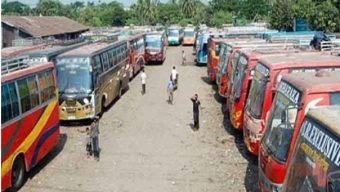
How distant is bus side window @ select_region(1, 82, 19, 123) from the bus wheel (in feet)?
3.19

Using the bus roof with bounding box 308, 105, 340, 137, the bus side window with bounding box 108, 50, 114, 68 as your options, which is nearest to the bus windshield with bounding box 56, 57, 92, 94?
the bus side window with bounding box 108, 50, 114, 68

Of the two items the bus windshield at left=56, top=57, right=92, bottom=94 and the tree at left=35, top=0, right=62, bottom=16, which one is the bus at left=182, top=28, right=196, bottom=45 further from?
the tree at left=35, top=0, right=62, bottom=16

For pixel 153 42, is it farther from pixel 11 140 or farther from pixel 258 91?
pixel 11 140

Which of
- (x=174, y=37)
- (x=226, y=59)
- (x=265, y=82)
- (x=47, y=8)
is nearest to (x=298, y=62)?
(x=265, y=82)

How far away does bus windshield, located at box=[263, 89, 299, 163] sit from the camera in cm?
737

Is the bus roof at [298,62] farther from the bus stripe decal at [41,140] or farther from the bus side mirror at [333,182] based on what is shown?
the bus side mirror at [333,182]

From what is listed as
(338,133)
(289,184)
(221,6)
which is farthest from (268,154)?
(221,6)

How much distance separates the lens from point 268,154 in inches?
303

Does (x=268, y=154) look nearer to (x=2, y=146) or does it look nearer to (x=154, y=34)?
(x=2, y=146)

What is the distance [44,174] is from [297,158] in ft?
27.2

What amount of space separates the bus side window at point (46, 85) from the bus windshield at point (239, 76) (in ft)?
15.7

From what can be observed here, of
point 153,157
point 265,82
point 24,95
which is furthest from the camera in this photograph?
point 153,157

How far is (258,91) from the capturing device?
35.6 feet

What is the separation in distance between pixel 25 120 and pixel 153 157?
141 inches
